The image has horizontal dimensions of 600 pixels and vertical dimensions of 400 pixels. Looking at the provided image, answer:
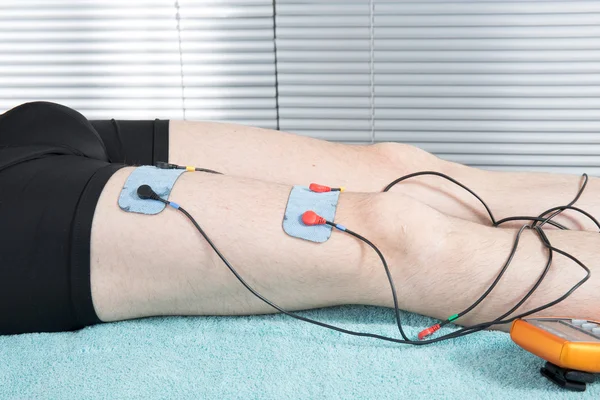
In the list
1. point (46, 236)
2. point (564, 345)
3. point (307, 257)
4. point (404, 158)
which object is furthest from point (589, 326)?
point (46, 236)

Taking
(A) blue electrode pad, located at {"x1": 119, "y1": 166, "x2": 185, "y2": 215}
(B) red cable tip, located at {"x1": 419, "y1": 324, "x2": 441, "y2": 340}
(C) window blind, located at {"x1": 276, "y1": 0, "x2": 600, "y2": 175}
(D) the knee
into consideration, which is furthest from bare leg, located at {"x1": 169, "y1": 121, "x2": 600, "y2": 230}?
(C) window blind, located at {"x1": 276, "y1": 0, "x2": 600, "y2": 175}

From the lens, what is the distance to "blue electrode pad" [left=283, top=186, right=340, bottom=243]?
113cm

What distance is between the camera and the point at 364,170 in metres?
1.49

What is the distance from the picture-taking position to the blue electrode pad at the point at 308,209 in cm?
113

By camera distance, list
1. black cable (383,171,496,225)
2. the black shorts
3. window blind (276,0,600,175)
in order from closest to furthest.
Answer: the black shorts < black cable (383,171,496,225) < window blind (276,0,600,175)

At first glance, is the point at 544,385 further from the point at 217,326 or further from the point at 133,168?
the point at 133,168

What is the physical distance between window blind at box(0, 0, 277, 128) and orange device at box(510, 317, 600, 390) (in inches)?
56.8

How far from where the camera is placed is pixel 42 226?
1.11 meters

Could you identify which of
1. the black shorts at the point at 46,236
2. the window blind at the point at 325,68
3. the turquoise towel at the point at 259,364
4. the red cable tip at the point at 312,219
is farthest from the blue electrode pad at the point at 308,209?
the window blind at the point at 325,68

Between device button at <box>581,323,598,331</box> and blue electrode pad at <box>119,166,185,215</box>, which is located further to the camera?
blue electrode pad at <box>119,166,185,215</box>

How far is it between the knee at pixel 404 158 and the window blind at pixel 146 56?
0.83 meters

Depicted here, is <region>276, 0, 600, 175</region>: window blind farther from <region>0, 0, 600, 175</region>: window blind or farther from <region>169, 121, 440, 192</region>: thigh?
<region>169, 121, 440, 192</region>: thigh

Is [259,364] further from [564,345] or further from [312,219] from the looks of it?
[564,345]

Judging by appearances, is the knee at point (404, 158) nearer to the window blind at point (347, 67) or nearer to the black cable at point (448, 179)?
the black cable at point (448, 179)
